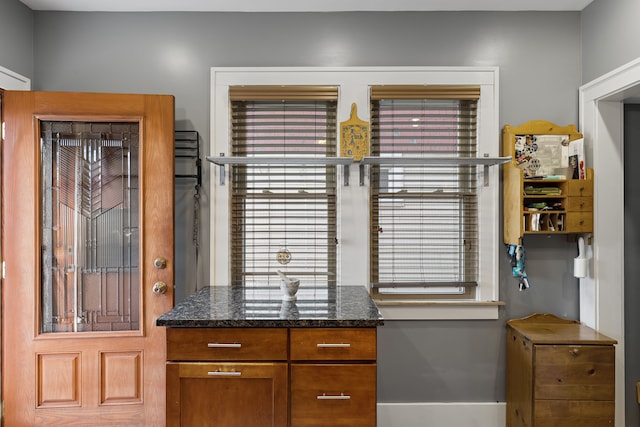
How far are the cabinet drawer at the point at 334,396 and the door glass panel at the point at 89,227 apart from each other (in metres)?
1.20

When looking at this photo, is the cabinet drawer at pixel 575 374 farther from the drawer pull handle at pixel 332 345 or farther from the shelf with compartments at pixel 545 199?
the drawer pull handle at pixel 332 345

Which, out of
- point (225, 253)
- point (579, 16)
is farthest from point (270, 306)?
point (579, 16)

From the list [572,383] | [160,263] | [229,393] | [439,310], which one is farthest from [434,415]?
[160,263]

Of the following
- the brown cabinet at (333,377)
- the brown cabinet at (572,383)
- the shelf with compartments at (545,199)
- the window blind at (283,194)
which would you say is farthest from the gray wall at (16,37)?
the brown cabinet at (572,383)

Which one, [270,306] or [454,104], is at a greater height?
[454,104]

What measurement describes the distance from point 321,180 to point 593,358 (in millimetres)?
1852

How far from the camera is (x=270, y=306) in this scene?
203 cm

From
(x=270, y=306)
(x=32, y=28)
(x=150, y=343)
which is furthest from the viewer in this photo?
(x=32, y=28)

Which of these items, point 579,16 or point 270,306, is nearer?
point 270,306

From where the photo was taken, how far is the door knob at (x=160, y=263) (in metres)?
2.34

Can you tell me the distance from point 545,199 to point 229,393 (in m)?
2.14

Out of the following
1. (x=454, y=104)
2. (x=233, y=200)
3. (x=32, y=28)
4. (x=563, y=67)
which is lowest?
(x=233, y=200)

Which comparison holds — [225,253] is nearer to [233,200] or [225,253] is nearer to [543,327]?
[233,200]

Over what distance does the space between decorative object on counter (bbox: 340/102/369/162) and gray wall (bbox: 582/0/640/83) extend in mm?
1458
